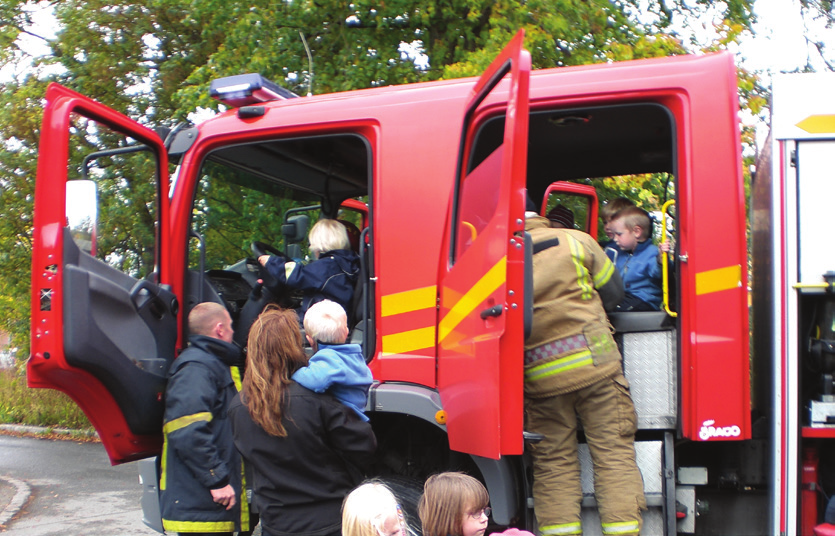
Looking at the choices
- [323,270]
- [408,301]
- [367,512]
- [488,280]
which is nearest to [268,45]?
[323,270]

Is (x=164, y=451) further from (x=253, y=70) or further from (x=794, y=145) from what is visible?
(x=253, y=70)

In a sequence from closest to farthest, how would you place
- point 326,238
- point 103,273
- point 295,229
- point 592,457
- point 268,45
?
point 592,457
point 103,273
point 326,238
point 295,229
point 268,45

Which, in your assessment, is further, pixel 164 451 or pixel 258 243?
pixel 258 243

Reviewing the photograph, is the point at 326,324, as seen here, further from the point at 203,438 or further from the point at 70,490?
the point at 70,490

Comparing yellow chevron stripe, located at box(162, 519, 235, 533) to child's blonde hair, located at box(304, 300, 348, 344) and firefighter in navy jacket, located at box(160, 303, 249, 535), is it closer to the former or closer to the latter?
firefighter in navy jacket, located at box(160, 303, 249, 535)

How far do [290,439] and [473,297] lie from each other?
869mm

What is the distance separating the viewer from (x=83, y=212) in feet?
10.2

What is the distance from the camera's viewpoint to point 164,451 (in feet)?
11.4

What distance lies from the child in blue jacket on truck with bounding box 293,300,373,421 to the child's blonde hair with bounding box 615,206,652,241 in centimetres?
136

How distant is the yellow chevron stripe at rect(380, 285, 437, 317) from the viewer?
3.21 m

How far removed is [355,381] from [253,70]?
6086 millimetres

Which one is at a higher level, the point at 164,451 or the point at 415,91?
the point at 415,91

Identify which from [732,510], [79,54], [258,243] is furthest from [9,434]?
[732,510]

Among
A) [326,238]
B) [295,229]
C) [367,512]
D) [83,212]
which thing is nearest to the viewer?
[367,512]
